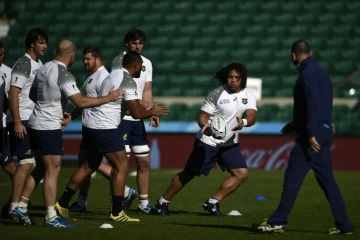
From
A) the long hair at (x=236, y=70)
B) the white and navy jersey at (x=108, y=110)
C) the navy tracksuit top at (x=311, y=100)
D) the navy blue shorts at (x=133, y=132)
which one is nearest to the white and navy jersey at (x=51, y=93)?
the white and navy jersey at (x=108, y=110)

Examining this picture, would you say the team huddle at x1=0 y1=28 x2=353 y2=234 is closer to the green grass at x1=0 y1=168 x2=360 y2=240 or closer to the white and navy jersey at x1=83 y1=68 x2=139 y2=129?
the white and navy jersey at x1=83 y1=68 x2=139 y2=129

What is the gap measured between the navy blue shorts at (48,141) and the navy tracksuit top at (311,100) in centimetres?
257

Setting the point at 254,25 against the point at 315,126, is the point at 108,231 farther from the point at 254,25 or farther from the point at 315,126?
the point at 254,25

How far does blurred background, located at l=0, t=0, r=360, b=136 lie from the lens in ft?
74.4

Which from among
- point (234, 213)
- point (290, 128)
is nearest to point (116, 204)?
point (234, 213)

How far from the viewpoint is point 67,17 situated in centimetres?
2644

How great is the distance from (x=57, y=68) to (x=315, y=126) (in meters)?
2.82

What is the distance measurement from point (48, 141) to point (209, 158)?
103 inches

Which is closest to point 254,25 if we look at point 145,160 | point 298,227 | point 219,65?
point 219,65

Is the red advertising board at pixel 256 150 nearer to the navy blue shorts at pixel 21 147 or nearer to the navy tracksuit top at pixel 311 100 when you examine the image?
the navy blue shorts at pixel 21 147

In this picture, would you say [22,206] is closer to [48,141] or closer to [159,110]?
[48,141]

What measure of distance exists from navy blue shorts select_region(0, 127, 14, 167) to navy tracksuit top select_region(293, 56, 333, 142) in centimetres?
390

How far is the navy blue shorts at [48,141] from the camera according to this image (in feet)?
30.1

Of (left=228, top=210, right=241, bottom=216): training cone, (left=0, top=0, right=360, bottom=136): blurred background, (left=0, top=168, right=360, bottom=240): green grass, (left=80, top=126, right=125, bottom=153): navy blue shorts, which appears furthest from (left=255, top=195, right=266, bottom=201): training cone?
(left=0, top=0, right=360, bottom=136): blurred background
